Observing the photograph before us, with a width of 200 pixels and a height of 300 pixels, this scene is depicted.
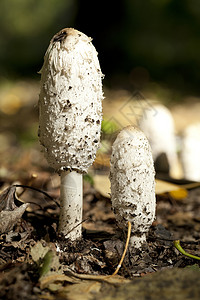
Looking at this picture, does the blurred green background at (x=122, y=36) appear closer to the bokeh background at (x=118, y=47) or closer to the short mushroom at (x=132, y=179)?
the bokeh background at (x=118, y=47)

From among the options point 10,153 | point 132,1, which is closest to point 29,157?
point 10,153

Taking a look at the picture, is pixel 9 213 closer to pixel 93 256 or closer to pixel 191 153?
pixel 93 256

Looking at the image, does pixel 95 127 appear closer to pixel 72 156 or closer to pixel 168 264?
pixel 72 156

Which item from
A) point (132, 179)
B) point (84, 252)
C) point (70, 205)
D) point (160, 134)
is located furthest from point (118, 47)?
point (84, 252)

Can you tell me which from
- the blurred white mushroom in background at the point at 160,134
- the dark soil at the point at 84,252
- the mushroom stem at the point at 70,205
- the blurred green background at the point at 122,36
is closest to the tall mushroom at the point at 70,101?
the mushroom stem at the point at 70,205

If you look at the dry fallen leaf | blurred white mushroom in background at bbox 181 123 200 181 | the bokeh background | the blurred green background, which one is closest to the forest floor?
the dry fallen leaf
